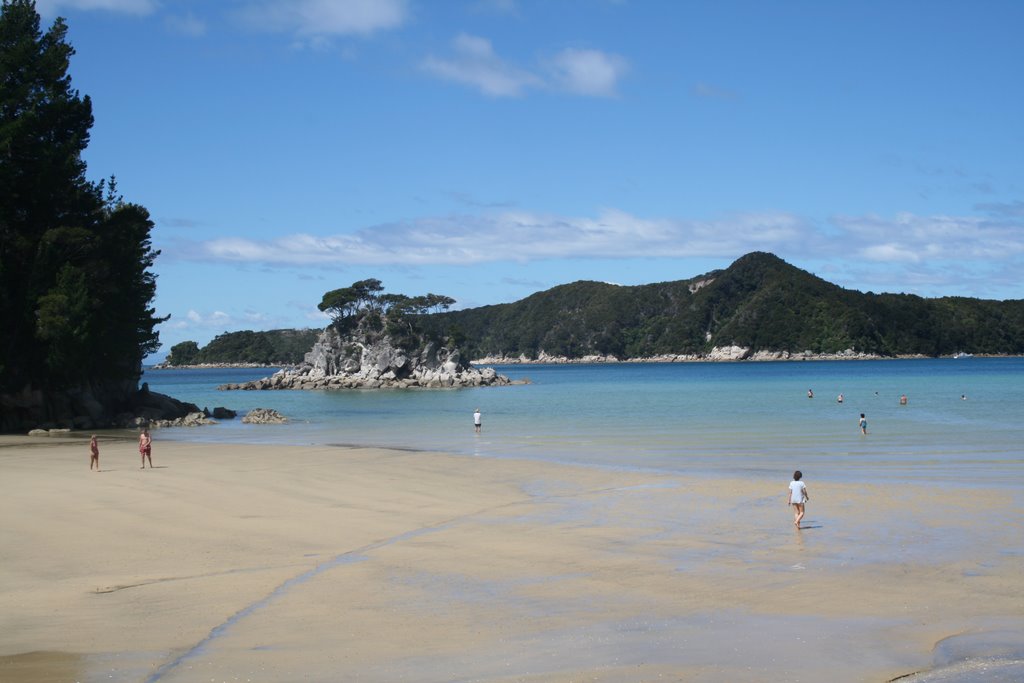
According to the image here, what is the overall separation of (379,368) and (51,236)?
83.5 m

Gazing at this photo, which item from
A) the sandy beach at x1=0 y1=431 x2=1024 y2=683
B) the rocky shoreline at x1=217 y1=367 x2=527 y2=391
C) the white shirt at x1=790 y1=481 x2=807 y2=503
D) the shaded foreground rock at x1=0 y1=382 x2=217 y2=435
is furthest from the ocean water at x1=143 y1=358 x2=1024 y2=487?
the rocky shoreline at x1=217 y1=367 x2=527 y2=391

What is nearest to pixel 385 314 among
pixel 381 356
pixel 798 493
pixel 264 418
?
pixel 381 356

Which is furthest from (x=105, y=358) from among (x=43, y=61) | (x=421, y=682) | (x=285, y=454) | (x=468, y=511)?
(x=421, y=682)

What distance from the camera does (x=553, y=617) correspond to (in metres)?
11.6

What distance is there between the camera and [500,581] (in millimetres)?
13703

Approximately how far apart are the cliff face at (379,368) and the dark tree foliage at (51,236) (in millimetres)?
74603

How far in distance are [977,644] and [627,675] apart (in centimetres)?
424

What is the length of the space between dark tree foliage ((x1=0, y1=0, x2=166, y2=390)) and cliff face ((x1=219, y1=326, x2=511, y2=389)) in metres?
74.6

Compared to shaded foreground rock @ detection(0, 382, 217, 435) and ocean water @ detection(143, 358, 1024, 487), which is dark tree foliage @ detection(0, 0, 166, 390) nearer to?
shaded foreground rock @ detection(0, 382, 217, 435)

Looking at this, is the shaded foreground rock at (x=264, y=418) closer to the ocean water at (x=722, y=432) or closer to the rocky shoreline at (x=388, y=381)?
the ocean water at (x=722, y=432)

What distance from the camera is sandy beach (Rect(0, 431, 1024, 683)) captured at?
32.5 feet

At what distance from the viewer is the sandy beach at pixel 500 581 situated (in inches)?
390

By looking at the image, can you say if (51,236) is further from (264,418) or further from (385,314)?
(385,314)

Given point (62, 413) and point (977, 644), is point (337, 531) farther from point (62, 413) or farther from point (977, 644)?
point (62, 413)
